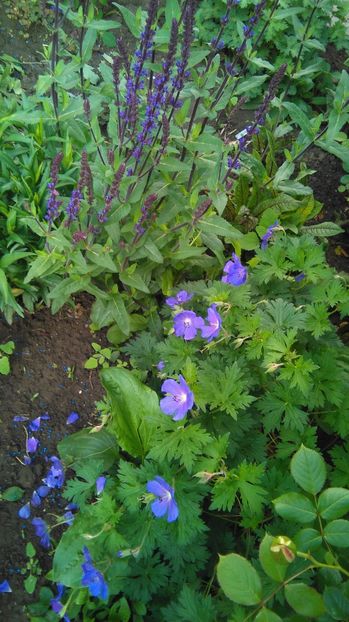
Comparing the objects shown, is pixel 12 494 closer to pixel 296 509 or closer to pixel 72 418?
pixel 72 418

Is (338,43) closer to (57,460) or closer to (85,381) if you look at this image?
(85,381)

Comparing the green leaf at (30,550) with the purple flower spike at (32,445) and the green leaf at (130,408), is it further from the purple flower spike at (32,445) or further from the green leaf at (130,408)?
the green leaf at (130,408)

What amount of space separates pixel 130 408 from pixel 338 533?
1195mm

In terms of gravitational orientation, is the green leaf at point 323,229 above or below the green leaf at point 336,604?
below

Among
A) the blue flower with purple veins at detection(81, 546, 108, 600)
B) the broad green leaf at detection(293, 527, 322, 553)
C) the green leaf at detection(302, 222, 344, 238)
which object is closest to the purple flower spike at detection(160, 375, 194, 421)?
the blue flower with purple veins at detection(81, 546, 108, 600)

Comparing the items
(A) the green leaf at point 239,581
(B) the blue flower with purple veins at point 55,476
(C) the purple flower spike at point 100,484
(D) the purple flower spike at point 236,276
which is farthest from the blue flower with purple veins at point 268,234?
(A) the green leaf at point 239,581

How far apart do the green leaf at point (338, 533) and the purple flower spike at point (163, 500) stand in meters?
0.63

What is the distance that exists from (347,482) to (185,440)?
0.58 meters

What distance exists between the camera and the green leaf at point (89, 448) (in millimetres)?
2289

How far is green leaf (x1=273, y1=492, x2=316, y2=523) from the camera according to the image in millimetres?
1180

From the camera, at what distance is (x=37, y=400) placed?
2.59 meters

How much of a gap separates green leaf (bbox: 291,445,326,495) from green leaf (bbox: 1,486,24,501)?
57.7 inches

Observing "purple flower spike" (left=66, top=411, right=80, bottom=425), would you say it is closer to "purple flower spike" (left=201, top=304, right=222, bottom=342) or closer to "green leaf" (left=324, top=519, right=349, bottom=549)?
"purple flower spike" (left=201, top=304, right=222, bottom=342)

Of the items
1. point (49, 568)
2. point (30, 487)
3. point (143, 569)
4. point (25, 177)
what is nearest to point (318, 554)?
point (143, 569)
